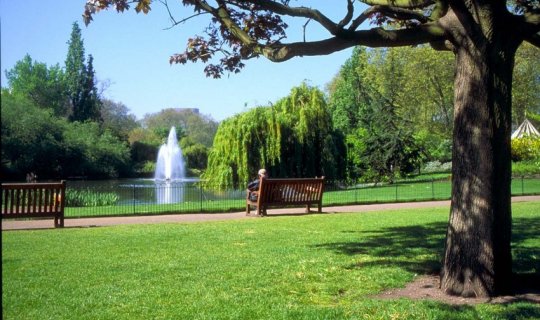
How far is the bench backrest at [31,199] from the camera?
42.7ft

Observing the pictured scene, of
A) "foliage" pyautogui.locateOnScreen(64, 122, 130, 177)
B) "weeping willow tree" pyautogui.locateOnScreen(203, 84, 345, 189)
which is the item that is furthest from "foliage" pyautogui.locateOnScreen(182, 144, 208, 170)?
"weeping willow tree" pyautogui.locateOnScreen(203, 84, 345, 189)

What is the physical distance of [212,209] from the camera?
1831 cm

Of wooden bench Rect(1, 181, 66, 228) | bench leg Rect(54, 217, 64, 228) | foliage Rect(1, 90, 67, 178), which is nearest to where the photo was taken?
wooden bench Rect(1, 181, 66, 228)

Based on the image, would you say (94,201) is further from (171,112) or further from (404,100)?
(171,112)

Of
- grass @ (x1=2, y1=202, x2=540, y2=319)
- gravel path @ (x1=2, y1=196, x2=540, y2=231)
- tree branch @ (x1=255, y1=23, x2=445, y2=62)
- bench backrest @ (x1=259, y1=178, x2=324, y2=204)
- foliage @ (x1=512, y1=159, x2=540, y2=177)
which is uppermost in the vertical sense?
tree branch @ (x1=255, y1=23, x2=445, y2=62)

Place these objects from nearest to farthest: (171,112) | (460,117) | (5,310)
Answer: (5,310)
(460,117)
(171,112)

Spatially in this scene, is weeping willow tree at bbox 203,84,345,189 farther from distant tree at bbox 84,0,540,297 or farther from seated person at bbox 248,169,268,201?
distant tree at bbox 84,0,540,297

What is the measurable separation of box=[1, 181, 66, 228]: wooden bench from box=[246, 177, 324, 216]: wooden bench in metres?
5.53

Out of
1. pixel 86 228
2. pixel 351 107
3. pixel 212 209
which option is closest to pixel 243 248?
pixel 86 228

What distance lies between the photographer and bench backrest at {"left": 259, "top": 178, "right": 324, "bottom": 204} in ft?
54.6

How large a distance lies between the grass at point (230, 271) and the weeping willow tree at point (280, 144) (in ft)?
50.9

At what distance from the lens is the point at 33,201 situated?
13.5 metres

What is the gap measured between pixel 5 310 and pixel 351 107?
6035cm

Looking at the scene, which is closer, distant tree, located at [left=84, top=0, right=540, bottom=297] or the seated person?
distant tree, located at [left=84, top=0, right=540, bottom=297]
